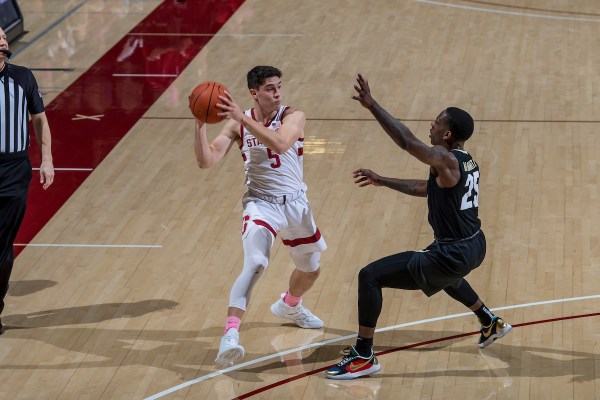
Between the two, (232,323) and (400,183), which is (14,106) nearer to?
(232,323)

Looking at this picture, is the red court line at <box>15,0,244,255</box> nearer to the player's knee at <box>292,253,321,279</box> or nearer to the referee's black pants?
the referee's black pants

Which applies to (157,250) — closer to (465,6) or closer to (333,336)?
(333,336)

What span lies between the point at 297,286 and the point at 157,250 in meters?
1.98

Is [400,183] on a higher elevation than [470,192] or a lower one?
lower

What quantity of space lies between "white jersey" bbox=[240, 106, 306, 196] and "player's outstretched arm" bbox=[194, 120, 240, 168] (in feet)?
0.23

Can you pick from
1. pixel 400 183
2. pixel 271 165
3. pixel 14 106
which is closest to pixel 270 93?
pixel 271 165

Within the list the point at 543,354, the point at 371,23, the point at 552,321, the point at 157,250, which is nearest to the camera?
the point at 543,354

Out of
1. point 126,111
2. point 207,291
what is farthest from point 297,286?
point 126,111

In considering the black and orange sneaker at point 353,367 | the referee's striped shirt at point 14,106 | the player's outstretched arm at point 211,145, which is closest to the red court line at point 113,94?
the referee's striped shirt at point 14,106

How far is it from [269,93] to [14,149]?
1869 mm

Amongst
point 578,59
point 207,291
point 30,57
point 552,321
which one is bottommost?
point 30,57

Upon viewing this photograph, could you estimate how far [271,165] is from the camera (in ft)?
25.2

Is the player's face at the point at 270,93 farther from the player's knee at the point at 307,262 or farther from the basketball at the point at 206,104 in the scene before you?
the player's knee at the point at 307,262

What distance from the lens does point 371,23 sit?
57.0 feet
